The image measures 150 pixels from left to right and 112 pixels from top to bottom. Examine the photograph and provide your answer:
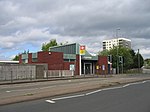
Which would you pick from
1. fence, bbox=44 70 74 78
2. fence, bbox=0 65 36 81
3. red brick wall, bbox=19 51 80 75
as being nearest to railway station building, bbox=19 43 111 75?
red brick wall, bbox=19 51 80 75

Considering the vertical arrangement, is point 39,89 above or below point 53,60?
below

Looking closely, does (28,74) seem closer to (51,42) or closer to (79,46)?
(79,46)

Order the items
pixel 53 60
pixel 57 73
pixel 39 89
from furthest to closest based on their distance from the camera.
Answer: pixel 53 60 < pixel 57 73 < pixel 39 89

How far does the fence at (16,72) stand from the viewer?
132ft

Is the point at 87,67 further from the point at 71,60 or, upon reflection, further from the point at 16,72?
the point at 16,72

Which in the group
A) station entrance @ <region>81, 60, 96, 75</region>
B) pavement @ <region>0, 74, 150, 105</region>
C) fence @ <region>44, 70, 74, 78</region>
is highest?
station entrance @ <region>81, 60, 96, 75</region>

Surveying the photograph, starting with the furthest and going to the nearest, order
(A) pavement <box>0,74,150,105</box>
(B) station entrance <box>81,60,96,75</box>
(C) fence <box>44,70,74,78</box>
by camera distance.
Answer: (B) station entrance <box>81,60,96,75</box> → (C) fence <box>44,70,74,78</box> → (A) pavement <box>0,74,150,105</box>

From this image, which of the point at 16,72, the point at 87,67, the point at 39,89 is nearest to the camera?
the point at 39,89

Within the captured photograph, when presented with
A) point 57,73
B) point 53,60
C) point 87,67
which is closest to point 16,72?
point 57,73

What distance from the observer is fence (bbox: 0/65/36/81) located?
40125mm

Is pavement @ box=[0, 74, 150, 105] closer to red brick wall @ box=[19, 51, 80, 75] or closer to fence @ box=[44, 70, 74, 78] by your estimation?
fence @ box=[44, 70, 74, 78]

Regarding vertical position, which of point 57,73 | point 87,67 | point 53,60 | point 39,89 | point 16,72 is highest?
point 53,60

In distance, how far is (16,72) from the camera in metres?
42.4

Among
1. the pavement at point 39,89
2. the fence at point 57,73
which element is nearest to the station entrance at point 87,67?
the fence at point 57,73
